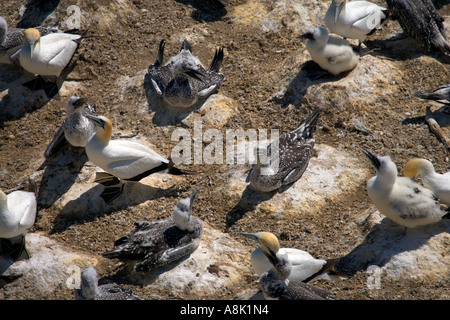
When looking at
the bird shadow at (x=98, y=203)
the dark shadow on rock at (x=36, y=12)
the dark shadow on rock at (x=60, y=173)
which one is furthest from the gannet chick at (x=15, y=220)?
the dark shadow on rock at (x=36, y=12)

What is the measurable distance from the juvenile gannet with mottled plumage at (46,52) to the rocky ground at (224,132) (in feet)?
1.51

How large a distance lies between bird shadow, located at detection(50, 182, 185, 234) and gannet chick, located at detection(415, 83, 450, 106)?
4.35 metres

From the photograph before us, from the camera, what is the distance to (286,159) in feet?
29.4

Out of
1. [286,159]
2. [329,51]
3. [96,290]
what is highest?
[329,51]

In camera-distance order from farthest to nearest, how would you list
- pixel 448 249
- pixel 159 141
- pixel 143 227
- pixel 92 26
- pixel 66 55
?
1. pixel 92 26
2. pixel 66 55
3. pixel 159 141
4. pixel 143 227
5. pixel 448 249

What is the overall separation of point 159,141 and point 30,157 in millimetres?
2155

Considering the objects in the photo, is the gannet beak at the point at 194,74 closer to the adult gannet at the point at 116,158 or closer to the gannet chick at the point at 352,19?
the adult gannet at the point at 116,158

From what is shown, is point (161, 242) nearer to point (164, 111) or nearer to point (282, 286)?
point (282, 286)

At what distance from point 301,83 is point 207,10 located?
127 inches

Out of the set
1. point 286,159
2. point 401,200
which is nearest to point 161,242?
point 286,159

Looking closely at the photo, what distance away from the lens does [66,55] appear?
10.8 meters

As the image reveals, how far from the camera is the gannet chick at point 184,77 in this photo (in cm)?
1006

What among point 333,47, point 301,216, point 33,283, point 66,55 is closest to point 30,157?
point 66,55

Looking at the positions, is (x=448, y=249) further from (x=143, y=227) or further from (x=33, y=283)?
(x=33, y=283)
